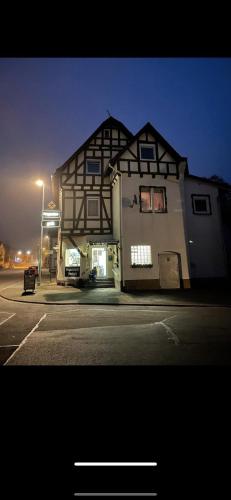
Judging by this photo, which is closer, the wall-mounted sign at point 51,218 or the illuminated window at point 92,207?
the wall-mounted sign at point 51,218

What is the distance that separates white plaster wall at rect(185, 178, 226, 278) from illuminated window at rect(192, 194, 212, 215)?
0.27m

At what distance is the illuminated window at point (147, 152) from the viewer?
1703 cm

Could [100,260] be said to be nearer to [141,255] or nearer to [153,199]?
[141,255]

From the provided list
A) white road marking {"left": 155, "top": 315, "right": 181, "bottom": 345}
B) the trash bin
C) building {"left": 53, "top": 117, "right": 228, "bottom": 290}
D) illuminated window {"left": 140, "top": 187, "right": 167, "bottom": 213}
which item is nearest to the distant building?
building {"left": 53, "top": 117, "right": 228, "bottom": 290}

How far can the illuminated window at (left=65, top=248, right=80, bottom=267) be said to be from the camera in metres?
19.5

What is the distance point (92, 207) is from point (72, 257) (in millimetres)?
4781

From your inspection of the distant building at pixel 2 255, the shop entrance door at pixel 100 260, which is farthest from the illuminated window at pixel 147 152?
the distant building at pixel 2 255

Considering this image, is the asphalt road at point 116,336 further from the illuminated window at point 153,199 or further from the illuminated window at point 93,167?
the illuminated window at point 93,167

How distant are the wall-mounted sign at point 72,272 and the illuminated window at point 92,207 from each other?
4.83 m

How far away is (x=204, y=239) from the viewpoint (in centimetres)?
1812
